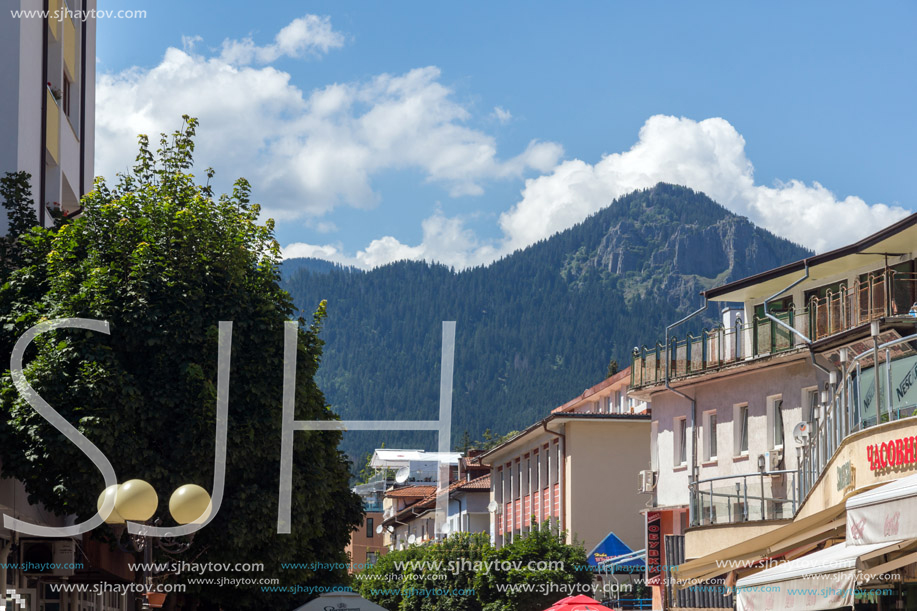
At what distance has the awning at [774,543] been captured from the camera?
15805 millimetres

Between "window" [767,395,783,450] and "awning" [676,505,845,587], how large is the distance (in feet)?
58.5

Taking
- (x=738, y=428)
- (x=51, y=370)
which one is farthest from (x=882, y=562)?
(x=738, y=428)

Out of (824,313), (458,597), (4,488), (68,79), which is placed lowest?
(458,597)

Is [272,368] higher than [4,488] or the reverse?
higher

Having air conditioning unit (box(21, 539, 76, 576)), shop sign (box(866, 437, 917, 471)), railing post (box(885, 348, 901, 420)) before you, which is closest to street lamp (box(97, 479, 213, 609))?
air conditioning unit (box(21, 539, 76, 576))

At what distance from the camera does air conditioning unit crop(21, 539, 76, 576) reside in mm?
18031

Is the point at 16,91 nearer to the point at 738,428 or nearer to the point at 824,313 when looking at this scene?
the point at 824,313

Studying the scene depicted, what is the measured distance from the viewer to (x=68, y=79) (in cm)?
2872

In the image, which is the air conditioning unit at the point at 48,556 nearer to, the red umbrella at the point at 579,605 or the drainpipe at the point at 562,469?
the red umbrella at the point at 579,605

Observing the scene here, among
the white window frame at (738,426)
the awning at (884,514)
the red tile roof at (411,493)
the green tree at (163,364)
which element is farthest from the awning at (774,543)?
the red tile roof at (411,493)

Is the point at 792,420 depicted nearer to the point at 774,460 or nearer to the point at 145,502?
the point at 774,460

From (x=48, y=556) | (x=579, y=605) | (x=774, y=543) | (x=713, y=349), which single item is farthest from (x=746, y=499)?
(x=48, y=556)

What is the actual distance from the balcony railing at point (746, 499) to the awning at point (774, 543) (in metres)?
6.62

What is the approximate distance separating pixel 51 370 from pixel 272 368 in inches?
117
